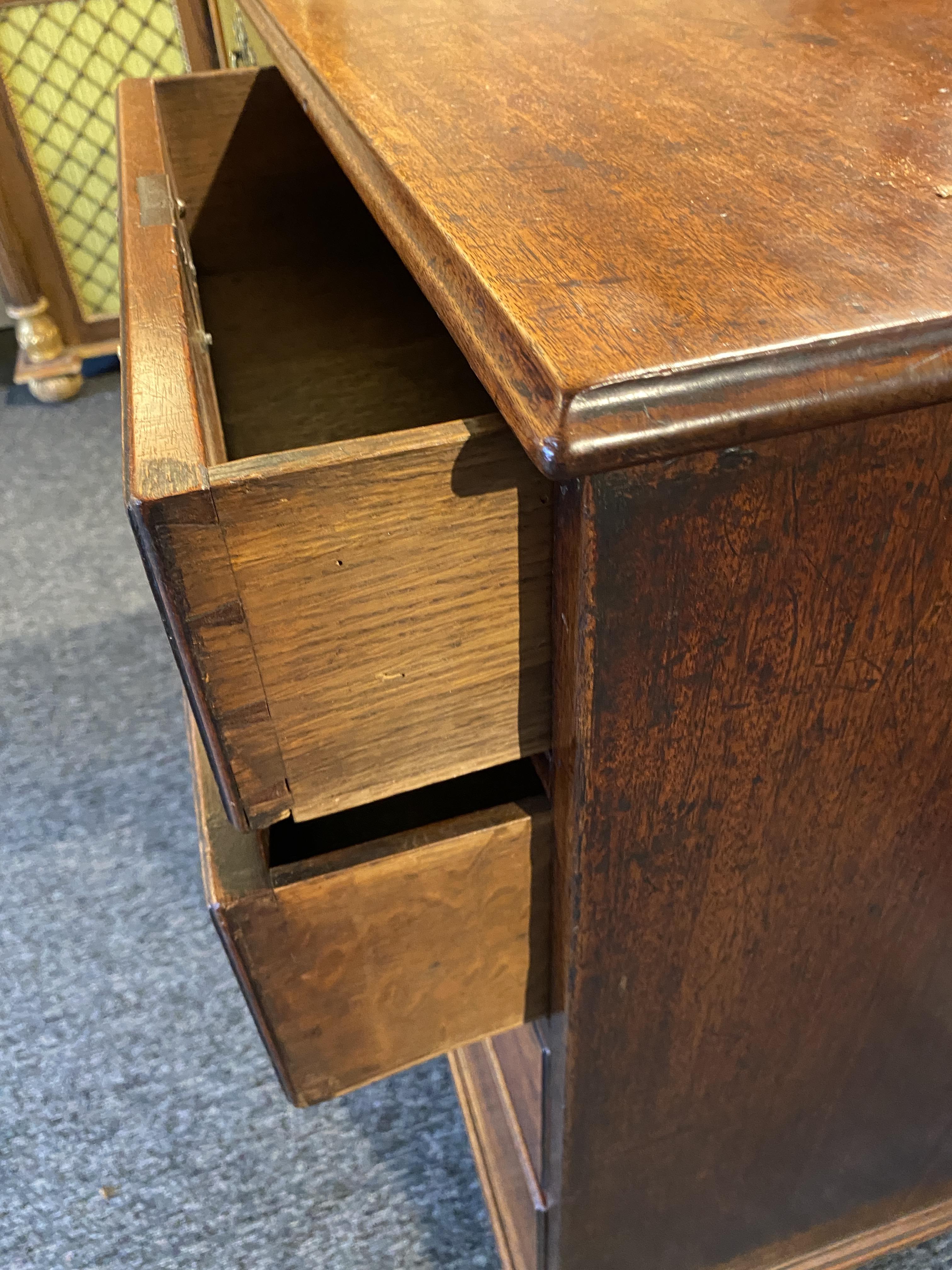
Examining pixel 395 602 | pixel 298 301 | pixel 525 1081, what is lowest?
pixel 525 1081

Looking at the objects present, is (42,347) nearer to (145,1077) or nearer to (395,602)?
(145,1077)

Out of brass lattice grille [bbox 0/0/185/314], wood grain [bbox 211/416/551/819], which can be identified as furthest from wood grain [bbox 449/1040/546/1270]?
brass lattice grille [bbox 0/0/185/314]

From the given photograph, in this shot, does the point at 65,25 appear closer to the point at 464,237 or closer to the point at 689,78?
the point at 689,78

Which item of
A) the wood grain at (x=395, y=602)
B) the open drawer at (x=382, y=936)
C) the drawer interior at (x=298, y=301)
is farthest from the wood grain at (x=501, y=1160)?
the drawer interior at (x=298, y=301)

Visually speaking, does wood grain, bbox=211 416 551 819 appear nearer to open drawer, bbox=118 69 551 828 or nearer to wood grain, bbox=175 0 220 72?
open drawer, bbox=118 69 551 828

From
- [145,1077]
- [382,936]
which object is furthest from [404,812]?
[145,1077]

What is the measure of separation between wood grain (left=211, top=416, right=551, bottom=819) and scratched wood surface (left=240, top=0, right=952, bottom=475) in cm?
5

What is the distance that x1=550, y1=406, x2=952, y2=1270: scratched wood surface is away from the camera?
0.97 feet

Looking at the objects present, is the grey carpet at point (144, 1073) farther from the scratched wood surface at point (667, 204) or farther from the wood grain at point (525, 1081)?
the scratched wood surface at point (667, 204)

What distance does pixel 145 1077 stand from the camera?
882 mm

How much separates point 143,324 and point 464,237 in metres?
0.15

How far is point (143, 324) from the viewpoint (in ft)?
1.29

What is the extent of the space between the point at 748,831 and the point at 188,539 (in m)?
0.25

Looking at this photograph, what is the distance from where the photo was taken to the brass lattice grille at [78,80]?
1524 mm
